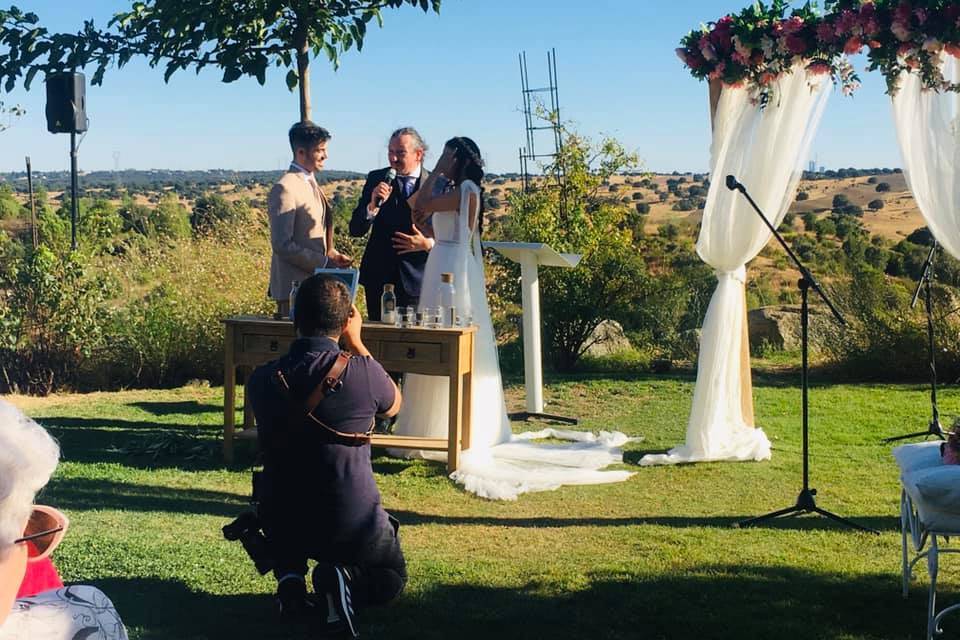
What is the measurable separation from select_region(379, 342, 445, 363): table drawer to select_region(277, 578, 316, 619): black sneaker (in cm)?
283

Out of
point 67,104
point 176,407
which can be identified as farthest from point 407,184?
point 67,104

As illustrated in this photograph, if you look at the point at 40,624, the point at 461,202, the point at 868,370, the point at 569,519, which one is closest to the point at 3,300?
the point at 461,202

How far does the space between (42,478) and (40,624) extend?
30 centimetres

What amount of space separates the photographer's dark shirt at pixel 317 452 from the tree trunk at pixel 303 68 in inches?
187

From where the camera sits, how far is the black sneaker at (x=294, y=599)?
4.33m

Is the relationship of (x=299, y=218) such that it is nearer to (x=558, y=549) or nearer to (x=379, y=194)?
(x=379, y=194)

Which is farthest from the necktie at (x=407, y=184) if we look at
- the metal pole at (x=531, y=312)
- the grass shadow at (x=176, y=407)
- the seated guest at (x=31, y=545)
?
the seated guest at (x=31, y=545)

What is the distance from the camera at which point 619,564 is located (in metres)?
5.25

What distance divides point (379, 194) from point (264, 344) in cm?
144

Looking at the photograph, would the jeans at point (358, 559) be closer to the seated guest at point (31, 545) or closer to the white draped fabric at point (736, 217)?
the seated guest at point (31, 545)

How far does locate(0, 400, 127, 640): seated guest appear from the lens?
1.85 metres

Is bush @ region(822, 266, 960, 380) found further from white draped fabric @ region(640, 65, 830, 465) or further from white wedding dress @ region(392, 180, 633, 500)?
white wedding dress @ region(392, 180, 633, 500)

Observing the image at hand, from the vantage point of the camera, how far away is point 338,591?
4215mm

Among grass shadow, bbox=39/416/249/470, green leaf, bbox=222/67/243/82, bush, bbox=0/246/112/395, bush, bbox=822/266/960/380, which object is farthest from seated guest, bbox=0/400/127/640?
bush, bbox=822/266/960/380
